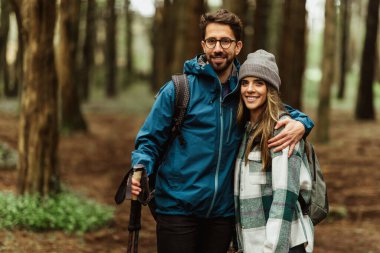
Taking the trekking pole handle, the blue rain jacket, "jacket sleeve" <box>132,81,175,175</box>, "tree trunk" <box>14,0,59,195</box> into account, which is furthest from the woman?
"tree trunk" <box>14,0,59,195</box>

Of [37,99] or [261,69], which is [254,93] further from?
[37,99]

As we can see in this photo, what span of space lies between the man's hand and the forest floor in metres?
3.97

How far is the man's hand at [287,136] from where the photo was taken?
3441 millimetres

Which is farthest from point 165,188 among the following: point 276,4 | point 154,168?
point 276,4

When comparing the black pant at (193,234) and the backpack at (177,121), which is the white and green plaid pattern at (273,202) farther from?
the backpack at (177,121)

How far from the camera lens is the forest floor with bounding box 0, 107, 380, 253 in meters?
7.31

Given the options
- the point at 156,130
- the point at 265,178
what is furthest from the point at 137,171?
the point at 265,178

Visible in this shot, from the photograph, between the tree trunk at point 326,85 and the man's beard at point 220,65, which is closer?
the man's beard at point 220,65

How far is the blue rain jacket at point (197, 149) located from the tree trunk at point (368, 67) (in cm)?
1721

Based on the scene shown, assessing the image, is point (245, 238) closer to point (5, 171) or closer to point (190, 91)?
point (190, 91)

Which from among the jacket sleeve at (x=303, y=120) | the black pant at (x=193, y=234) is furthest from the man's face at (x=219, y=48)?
the black pant at (x=193, y=234)

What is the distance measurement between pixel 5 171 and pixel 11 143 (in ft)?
10.9

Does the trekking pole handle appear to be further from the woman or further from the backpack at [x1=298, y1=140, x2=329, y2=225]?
the backpack at [x1=298, y1=140, x2=329, y2=225]

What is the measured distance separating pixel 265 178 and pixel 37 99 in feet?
17.2
